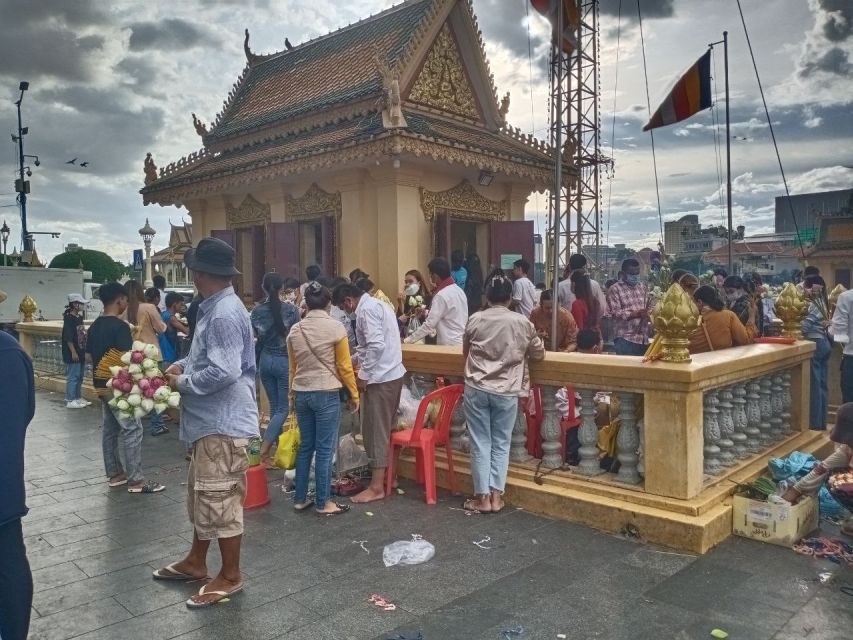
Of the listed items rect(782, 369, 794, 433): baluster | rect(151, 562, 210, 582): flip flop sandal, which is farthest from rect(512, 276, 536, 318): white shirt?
rect(151, 562, 210, 582): flip flop sandal

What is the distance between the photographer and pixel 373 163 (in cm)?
1041

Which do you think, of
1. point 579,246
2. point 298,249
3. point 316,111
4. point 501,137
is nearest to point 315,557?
point 298,249

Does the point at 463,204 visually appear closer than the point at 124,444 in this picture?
No

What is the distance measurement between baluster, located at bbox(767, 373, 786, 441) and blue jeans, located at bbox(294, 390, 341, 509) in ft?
13.2

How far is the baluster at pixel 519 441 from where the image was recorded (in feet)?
18.0

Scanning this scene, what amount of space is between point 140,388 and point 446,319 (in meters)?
3.20

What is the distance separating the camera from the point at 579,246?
30.0 meters

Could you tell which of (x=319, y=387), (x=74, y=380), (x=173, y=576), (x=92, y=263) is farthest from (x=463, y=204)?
(x=92, y=263)

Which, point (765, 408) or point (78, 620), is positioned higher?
point (765, 408)

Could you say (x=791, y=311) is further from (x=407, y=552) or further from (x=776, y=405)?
(x=407, y=552)

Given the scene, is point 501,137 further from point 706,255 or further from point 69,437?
point 706,255

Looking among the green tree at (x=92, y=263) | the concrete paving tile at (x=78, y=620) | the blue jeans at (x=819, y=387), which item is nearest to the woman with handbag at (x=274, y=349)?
the concrete paving tile at (x=78, y=620)

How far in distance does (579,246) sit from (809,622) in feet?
90.3

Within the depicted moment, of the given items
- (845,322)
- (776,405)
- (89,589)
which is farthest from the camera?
(845,322)
